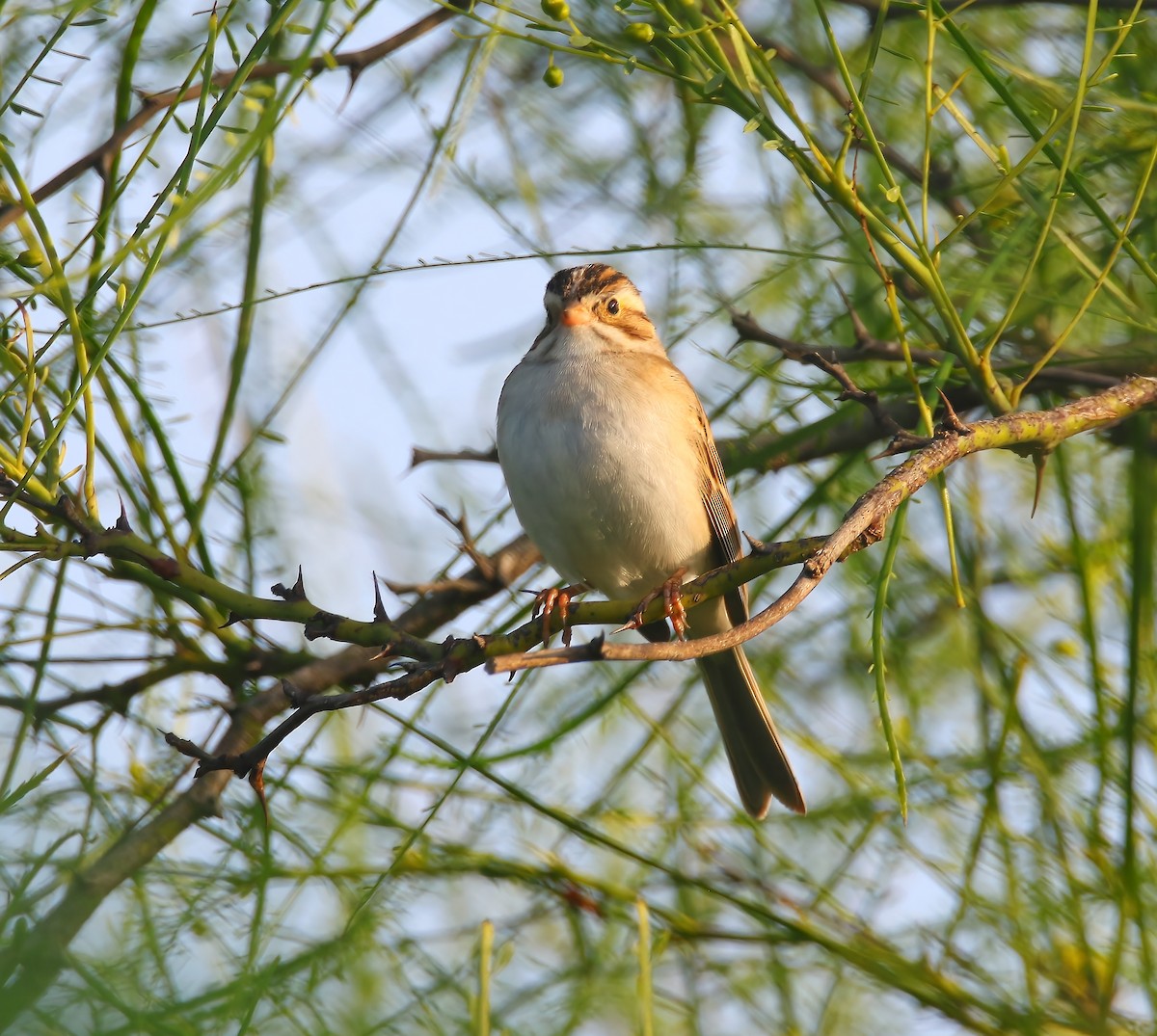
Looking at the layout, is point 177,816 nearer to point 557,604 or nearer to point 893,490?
point 557,604

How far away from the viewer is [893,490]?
8.04 ft

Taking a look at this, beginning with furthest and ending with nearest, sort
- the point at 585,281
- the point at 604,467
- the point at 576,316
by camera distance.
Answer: the point at 585,281
the point at 576,316
the point at 604,467

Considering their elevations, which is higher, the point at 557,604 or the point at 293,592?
the point at 557,604

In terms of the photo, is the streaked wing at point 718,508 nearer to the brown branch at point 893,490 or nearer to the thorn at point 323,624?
the brown branch at point 893,490

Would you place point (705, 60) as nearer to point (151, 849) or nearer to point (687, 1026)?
point (151, 849)

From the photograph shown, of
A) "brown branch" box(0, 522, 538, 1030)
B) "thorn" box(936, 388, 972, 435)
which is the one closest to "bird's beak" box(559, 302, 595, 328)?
"brown branch" box(0, 522, 538, 1030)

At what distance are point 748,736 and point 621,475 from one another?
1.06 meters

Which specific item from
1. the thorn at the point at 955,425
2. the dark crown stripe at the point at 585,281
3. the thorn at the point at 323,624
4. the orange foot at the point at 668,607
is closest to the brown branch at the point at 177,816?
the thorn at the point at 323,624

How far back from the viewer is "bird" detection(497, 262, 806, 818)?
4.43 m

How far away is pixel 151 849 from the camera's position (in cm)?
352

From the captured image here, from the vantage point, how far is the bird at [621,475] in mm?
4430

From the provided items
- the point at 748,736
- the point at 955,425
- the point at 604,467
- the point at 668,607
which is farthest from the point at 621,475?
the point at 955,425

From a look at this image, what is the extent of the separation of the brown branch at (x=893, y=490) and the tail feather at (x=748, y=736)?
75.7 inches

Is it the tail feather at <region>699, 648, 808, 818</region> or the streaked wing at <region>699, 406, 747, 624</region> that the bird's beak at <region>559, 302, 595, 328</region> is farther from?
the tail feather at <region>699, 648, 808, 818</region>
